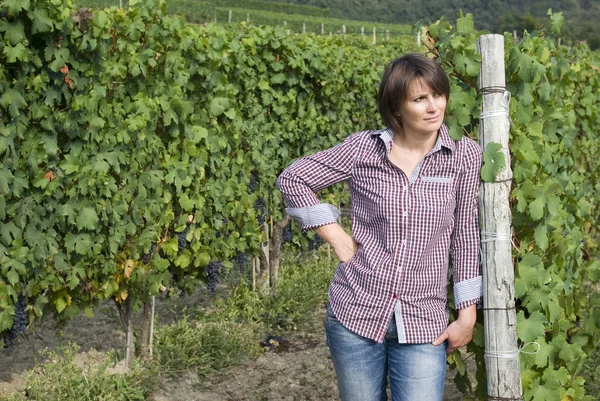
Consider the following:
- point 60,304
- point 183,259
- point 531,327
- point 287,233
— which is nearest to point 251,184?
point 287,233

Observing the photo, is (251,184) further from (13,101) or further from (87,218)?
(13,101)

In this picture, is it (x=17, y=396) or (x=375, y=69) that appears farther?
(x=375, y=69)

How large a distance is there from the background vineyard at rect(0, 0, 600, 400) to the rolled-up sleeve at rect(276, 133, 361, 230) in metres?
0.57

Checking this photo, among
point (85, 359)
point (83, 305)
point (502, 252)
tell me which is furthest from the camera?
point (85, 359)

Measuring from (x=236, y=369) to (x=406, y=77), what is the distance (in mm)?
Answer: 3348

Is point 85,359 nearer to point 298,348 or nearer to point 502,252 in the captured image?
point 298,348

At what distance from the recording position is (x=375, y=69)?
8.08m

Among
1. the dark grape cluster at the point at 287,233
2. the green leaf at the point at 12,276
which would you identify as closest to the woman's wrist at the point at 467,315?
the green leaf at the point at 12,276

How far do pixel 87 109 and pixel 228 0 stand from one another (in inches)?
1853

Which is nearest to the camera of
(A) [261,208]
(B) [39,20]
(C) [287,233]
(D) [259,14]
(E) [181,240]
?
(B) [39,20]

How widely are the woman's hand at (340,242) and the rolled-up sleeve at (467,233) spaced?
1.09 feet

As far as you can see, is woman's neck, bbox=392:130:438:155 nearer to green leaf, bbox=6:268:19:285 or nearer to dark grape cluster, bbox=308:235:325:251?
green leaf, bbox=6:268:19:285

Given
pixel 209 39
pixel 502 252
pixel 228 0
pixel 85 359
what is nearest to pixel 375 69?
pixel 209 39

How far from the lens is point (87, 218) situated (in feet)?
14.7
